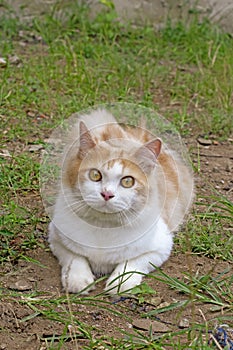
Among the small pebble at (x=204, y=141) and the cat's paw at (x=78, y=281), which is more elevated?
the cat's paw at (x=78, y=281)

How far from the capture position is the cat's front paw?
2830 millimetres

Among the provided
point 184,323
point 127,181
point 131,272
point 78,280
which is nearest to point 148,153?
point 127,181

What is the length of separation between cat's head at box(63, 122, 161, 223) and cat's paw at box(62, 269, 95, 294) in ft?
0.94

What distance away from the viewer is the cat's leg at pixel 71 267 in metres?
2.84

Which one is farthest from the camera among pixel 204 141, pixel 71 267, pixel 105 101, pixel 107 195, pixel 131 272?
pixel 105 101

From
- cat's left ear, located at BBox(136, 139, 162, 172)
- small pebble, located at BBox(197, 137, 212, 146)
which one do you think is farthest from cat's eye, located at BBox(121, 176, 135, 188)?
small pebble, located at BBox(197, 137, 212, 146)

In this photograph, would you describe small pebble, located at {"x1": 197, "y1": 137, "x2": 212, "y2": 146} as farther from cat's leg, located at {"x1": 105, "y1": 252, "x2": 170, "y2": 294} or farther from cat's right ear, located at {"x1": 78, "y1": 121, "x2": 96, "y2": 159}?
cat's right ear, located at {"x1": 78, "y1": 121, "x2": 96, "y2": 159}

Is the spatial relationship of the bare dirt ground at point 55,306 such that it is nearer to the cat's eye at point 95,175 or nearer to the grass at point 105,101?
the grass at point 105,101

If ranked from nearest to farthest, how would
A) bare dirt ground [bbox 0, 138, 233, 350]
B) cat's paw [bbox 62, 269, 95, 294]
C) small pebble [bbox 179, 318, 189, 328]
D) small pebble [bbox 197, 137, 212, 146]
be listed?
bare dirt ground [bbox 0, 138, 233, 350] → small pebble [bbox 179, 318, 189, 328] → cat's paw [bbox 62, 269, 95, 294] → small pebble [bbox 197, 137, 212, 146]

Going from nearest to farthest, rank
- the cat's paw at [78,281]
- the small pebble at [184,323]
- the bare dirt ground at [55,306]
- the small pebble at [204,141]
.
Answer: the bare dirt ground at [55,306], the small pebble at [184,323], the cat's paw at [78,281], the small pebble at [204,141]

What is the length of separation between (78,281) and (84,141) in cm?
59

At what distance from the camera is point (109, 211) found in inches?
109

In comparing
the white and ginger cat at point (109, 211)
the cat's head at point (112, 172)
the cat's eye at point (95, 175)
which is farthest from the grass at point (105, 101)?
the cat's eye at point (95, 175)

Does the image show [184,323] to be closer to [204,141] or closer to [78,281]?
[78,281]
